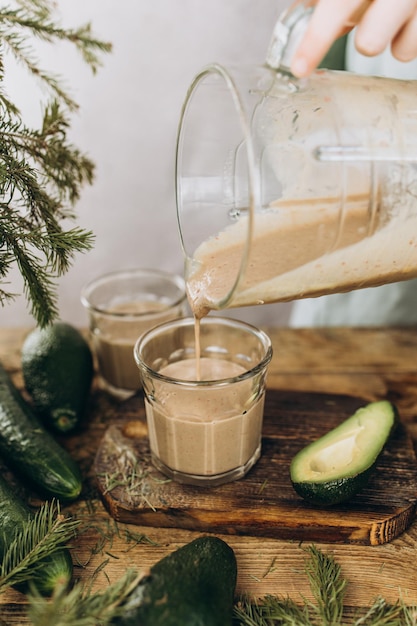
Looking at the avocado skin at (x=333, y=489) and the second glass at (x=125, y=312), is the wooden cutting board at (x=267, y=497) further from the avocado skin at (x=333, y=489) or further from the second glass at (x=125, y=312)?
the second glass at (x=125, y=312)

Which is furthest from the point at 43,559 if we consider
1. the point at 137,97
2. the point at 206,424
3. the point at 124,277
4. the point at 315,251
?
the point at 137,97

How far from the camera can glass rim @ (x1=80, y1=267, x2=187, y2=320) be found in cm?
141

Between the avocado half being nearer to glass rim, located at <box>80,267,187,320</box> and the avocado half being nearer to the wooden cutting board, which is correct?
the wooden cutting board

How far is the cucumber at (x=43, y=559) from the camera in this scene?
904 mm

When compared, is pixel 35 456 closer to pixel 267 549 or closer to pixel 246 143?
pixel 267 549

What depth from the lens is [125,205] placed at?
1930 mm

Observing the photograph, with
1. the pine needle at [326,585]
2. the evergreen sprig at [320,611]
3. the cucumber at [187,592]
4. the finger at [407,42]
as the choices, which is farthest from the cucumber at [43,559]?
the finger at [407,42]

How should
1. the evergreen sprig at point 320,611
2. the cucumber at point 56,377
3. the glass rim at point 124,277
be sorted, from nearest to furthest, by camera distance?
the evergreen sprig at point 320,611, the cucumber at point 56,377, the glass rim at point 124,277

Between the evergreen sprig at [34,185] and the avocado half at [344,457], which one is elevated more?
the evergreen sprig at [34,185]

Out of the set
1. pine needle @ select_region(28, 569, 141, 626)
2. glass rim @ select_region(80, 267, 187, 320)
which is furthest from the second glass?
pine needle @ select_region(28, 569, 141, 626)

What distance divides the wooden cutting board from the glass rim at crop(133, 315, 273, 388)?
0.57ft

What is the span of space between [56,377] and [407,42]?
87 cm

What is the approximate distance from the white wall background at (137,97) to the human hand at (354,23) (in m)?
0.96

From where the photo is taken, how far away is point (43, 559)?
0.92 m
